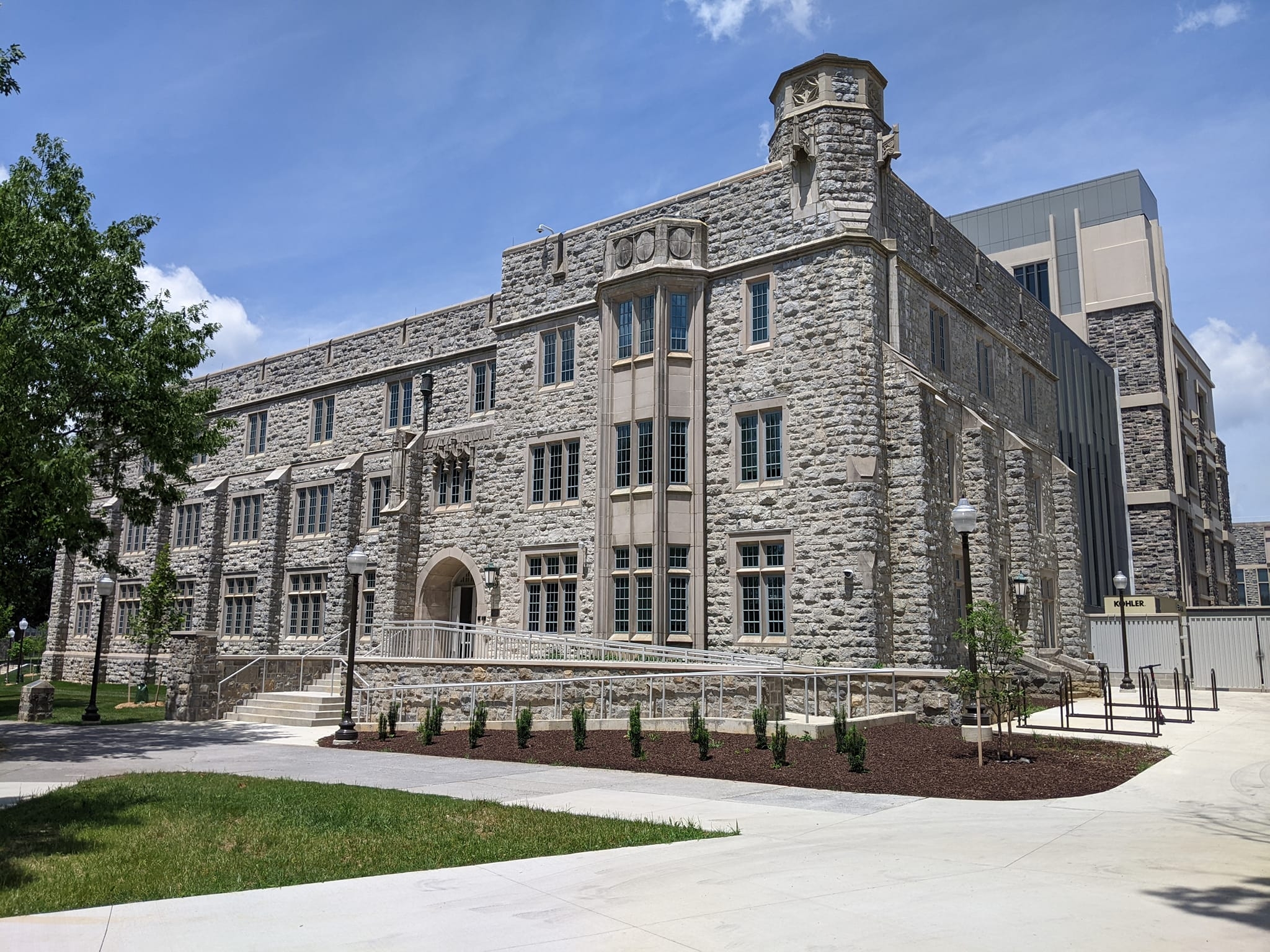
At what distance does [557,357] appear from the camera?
2539 cm

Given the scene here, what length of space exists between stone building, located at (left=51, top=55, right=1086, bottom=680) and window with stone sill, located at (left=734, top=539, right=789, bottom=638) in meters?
0.06

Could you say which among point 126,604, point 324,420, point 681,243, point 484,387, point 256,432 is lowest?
point 126,604

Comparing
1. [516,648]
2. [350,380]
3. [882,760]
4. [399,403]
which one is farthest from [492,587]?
[882,760]

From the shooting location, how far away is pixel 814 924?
536 cm

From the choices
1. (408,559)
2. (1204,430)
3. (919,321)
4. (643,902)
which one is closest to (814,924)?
(643,902)

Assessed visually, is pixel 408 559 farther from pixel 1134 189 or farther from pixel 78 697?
pixel 1134 189

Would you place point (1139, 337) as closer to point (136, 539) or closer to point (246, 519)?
point (246, 519)

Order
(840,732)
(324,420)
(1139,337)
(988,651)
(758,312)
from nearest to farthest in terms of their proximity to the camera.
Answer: (840,732)
(988,651)
(758,312)
(324,420)
(1139,337)

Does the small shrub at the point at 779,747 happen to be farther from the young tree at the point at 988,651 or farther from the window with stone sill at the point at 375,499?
the window with stone sill at the point at 375,499

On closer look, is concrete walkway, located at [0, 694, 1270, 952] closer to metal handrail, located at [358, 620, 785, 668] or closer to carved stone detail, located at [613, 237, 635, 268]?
metal handrail, located at [358, 620, 785, 668]

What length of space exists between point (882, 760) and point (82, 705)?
23.7m

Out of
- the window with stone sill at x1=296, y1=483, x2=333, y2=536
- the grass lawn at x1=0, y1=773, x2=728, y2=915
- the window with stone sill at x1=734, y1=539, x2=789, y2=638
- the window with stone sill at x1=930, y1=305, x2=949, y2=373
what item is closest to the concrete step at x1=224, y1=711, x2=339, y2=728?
the window with stone sill at x1=296, y1=483, x2=333, y2=536

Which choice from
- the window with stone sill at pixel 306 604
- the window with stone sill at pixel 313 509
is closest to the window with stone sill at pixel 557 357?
the window with stone sill at pixel 313 509

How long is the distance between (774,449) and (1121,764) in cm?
1056
